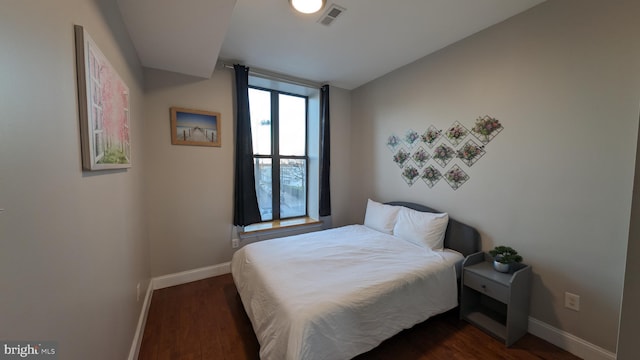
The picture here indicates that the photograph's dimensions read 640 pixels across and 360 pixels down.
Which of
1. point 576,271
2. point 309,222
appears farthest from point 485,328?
point 309,222

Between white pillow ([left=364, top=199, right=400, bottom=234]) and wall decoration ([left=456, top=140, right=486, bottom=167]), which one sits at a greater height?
wall decoration ([left=456, top=140, right=486, bottom=167])

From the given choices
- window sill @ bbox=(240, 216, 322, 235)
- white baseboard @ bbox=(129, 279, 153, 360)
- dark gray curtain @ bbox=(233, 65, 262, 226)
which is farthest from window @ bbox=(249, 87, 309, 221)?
white baseboard @ bbox=(129, 279, 153, 360)

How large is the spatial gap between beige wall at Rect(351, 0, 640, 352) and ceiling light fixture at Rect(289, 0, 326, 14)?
4.98 ft

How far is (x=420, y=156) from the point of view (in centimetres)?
277

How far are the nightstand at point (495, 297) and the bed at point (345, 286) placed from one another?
0.38 feet

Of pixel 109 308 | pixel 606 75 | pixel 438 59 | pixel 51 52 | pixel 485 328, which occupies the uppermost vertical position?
pixel 438 59

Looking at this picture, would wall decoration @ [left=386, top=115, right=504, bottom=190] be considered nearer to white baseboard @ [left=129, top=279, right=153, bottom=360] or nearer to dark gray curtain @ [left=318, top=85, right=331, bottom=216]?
dark gray curtain @ [left=318, top=85, right=331, bottom=216]

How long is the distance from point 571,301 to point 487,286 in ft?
1.76

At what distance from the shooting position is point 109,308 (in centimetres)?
117

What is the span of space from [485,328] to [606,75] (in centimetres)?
202

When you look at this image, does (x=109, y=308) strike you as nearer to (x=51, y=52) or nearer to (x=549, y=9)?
(x=51, y=52)

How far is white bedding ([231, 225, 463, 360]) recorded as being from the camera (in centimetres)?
134

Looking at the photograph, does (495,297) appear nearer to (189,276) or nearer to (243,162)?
(243,162)

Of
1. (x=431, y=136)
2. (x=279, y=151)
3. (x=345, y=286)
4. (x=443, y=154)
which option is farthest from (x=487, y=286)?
(x=279, y=151)
